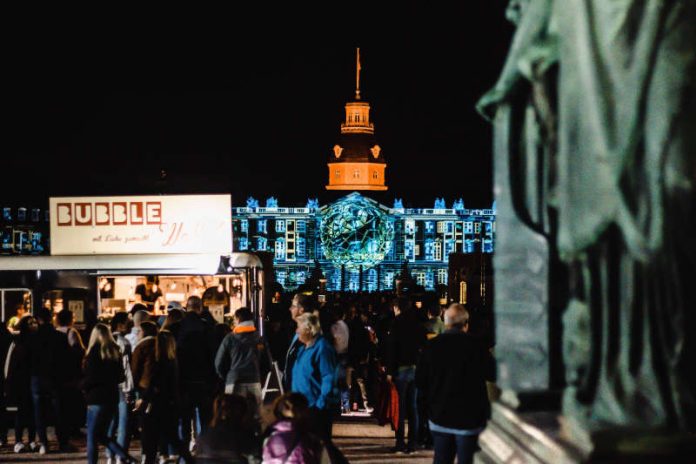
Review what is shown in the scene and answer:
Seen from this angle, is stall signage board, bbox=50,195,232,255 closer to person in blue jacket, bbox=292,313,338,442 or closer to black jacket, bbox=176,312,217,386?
black jacket, bbox=176,312,217,386

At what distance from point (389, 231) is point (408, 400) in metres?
121

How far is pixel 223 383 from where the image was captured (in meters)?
11.9

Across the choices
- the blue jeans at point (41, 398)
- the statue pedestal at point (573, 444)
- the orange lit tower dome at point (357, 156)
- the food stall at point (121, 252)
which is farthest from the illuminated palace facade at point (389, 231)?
the statue pedestal at point (573, 444)

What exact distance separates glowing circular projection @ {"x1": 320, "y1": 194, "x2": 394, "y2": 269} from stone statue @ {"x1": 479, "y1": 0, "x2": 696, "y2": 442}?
317 ft

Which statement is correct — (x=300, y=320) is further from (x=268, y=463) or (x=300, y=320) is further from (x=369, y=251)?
(x=369, y=251)

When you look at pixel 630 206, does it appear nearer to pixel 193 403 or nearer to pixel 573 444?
pixel 573 444

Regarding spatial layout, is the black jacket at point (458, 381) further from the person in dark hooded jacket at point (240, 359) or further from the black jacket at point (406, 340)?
the black jacket at point (406, 340)

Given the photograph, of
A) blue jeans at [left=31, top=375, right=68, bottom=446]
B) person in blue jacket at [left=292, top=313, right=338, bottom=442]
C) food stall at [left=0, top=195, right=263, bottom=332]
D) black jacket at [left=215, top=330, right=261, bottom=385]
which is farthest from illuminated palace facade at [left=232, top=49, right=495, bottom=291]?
person in blue jacket at [left=292, top=313, right=338, bottom=442]

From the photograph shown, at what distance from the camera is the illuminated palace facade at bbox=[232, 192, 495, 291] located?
140m

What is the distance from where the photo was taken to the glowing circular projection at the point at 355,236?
101750mm

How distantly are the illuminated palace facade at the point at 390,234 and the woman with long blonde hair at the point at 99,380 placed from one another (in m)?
124

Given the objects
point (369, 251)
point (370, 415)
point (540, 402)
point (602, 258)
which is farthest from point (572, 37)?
point (369, 251)

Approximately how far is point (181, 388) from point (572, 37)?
836 centimetres

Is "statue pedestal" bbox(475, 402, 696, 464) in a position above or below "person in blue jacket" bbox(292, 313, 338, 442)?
above
